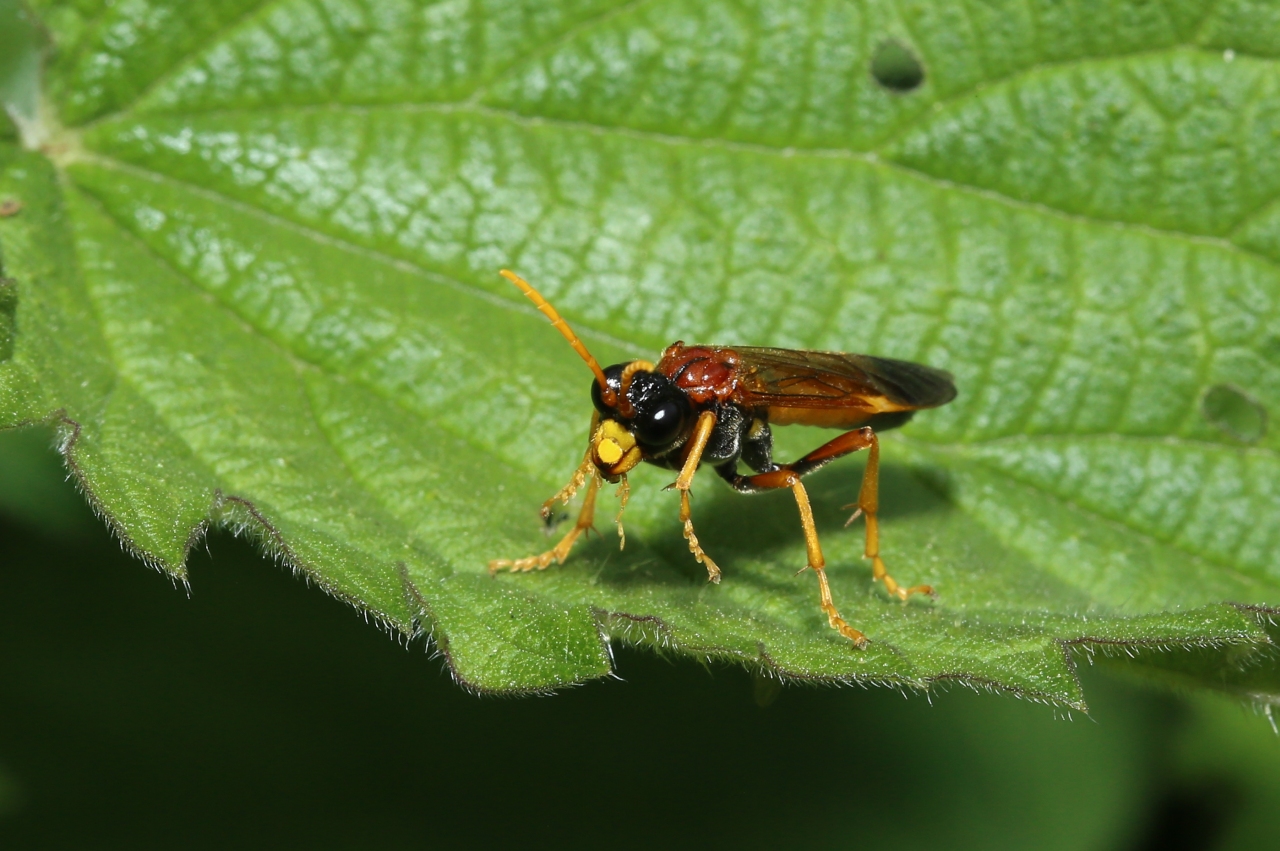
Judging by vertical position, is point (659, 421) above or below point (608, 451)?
above

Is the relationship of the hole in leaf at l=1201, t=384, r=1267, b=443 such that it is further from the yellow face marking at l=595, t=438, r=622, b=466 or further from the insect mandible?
the yellow face marking at l=595, t=438, r=622, b=466

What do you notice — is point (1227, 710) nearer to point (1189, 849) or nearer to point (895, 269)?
point (1189, 849)

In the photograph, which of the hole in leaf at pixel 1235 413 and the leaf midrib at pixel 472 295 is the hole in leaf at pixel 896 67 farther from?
the hole in leaf at pixel 1235 413

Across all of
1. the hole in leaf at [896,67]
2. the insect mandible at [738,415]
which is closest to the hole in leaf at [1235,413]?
the insect mandible at [738,415]

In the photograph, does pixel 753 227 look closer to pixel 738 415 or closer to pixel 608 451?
pixel 738 415

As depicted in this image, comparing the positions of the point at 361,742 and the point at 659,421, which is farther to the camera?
the point at 361,742

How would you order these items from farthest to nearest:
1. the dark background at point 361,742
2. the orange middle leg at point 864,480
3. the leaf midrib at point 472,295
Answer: the leaf midrib at point 472,295 → the dark background at point 361,742 → the orange middle leg at point 864,480

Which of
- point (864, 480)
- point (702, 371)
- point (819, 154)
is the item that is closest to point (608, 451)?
point (702, 371)
